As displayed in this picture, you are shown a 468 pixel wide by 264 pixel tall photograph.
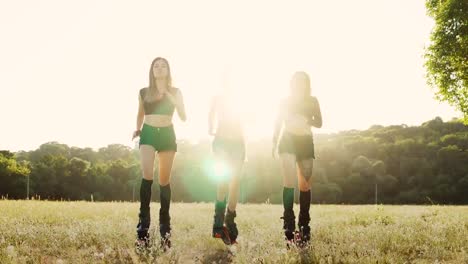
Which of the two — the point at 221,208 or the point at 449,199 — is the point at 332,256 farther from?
the point at 449,199

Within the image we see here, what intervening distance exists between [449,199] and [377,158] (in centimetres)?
2435

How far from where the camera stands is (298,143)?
8.11m

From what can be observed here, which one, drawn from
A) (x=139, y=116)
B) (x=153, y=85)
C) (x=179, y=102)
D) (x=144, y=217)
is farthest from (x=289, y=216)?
(x=153, y=85)

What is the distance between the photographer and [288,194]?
825 centimetres

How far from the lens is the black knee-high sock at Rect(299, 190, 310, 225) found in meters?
8.10

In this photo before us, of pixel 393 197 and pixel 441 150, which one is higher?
pixel 441 150

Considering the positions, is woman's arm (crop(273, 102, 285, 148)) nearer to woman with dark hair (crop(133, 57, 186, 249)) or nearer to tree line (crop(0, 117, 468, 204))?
woman with dark hair (crop(133, 57, 186, 249))

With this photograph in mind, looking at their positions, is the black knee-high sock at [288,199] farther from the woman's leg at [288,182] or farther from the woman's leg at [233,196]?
the woman's leg at [233,196]

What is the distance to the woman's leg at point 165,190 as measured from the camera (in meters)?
7.77

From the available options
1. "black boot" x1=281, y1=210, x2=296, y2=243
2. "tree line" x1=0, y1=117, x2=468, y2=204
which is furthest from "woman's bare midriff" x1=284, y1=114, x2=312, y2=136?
"tree line" x1=0, y1=117, x2=468, y2=204

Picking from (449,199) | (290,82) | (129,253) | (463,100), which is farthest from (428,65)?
(449,199)

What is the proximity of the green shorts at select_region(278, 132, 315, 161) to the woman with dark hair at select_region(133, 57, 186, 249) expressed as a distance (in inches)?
70.1


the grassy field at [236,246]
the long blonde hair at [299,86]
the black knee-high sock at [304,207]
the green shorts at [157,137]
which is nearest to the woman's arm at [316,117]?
the long blonde hair at [299,86]

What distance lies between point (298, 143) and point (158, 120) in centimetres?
239
